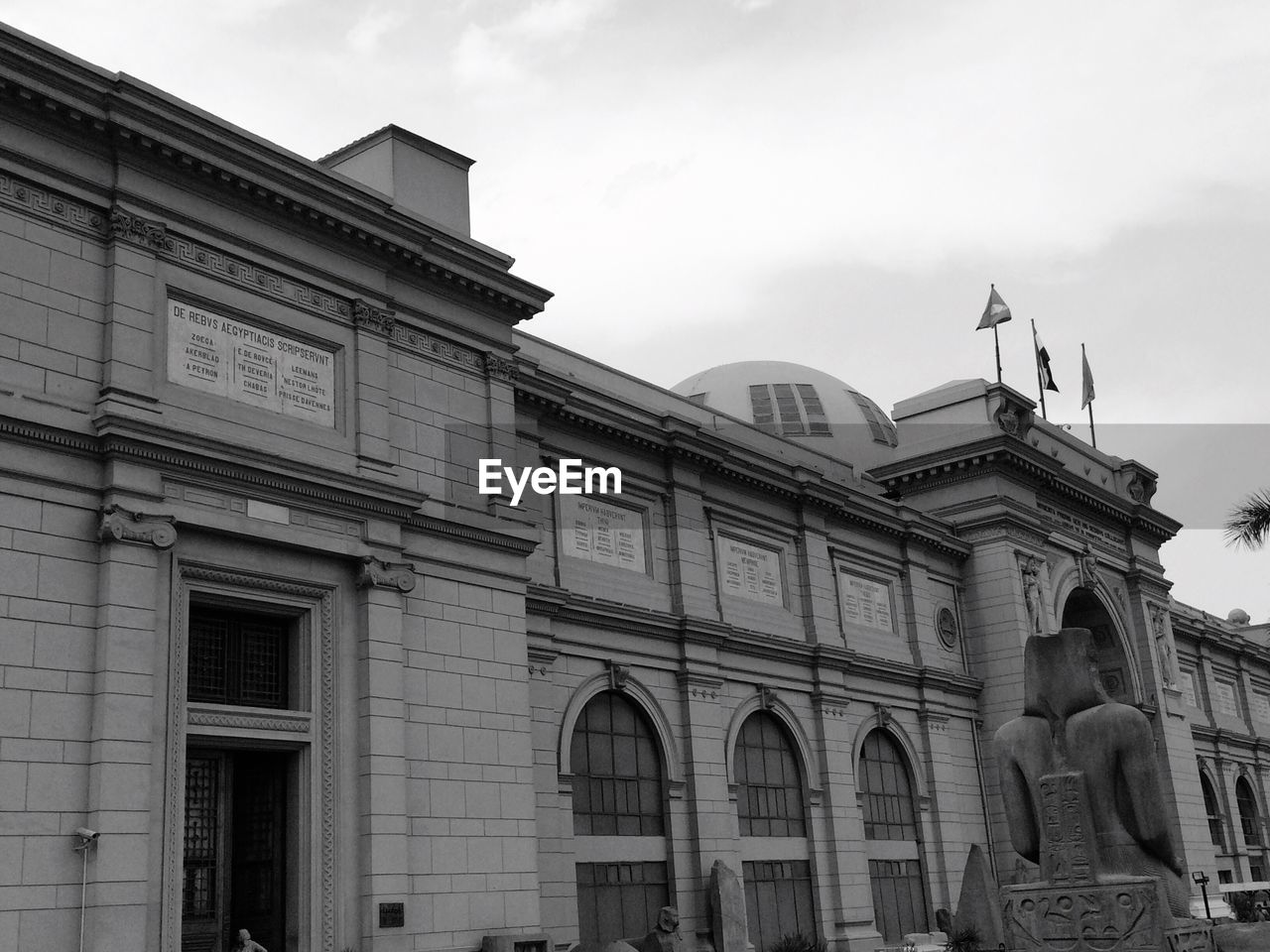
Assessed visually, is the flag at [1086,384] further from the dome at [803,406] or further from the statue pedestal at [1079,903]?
the statue pedestal at [1079,903]

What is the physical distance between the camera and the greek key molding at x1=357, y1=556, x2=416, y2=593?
840 inches

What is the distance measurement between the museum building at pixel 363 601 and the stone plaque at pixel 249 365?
0.18ft

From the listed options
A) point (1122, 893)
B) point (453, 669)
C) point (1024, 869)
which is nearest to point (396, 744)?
point (453, 669)

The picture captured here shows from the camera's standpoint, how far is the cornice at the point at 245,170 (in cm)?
1880

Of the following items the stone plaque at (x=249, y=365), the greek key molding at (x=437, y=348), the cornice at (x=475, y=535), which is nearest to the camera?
the stone plaque at (x=249, y=365)

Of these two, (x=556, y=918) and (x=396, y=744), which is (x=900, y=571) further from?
(x=396, y=744)

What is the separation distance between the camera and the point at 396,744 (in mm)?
20984

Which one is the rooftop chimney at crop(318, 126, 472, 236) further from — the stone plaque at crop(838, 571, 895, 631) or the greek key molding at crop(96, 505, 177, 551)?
the stone plaque at crop(838, 571, 895, 631)

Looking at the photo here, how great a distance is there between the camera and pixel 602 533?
100 feet

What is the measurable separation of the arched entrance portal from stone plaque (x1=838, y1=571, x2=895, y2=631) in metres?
10.4

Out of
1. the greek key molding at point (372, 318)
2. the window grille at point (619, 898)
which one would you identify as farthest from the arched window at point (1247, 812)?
the greek key molding at point (372, 318)

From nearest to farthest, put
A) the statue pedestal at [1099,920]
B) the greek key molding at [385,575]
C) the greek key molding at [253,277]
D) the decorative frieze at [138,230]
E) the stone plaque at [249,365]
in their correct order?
the statue pedestal at [1099,920] → the decorative frieze at [138,230] → the stone plaque at [249,365] → the greek key molding at [253,277] → the greek key molding at [385,575]

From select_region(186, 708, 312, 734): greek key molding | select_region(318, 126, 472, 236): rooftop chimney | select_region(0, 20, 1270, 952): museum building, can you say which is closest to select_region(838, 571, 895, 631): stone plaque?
select_region(0, 20, 1270, 952): museum building

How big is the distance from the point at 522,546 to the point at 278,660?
5.03 metres
